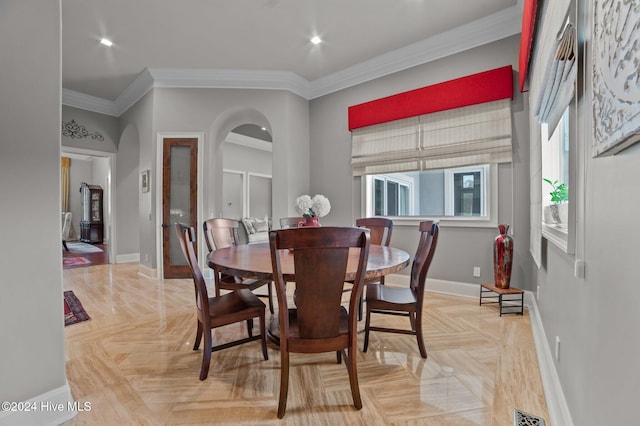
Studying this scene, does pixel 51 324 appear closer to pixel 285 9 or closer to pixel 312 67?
pixel 285 9

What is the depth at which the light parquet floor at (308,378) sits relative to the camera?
5.14ft

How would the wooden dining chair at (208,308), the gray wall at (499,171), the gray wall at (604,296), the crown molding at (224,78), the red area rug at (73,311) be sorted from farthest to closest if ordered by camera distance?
the crown molding at (224,78) → the gray wall at (499,171) → the red area rug at (73,311) → the wooden dining chair at (208,308) → the gray wall at (604,296)

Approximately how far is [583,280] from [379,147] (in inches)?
123

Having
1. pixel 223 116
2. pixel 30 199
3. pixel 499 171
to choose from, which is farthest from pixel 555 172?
pixel 223 116

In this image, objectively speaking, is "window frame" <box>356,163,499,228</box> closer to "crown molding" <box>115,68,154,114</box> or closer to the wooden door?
the wooden door

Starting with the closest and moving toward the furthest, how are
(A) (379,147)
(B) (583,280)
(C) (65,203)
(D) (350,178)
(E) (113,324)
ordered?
1. (B) (583,280)
2. (E) (113,324)
3. (A) (379,147)
4. (D) (350,178)
5. (C) (65,203)

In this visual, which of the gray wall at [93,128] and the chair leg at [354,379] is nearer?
the chair leg at [354,379]

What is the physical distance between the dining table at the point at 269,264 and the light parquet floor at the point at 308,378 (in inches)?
14.5

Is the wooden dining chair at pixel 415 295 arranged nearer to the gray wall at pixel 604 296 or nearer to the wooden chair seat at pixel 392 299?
the wooden chair seat at pixel 392 299

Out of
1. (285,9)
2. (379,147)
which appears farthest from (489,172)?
(285,9)

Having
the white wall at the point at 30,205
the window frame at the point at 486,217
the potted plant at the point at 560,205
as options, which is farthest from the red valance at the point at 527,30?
the white wall at the point at 30,205

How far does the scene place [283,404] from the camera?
1545 mm

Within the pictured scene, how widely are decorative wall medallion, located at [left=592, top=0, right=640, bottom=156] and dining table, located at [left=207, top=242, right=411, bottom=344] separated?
105cm

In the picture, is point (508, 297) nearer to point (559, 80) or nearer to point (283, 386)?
point (559, 80)
